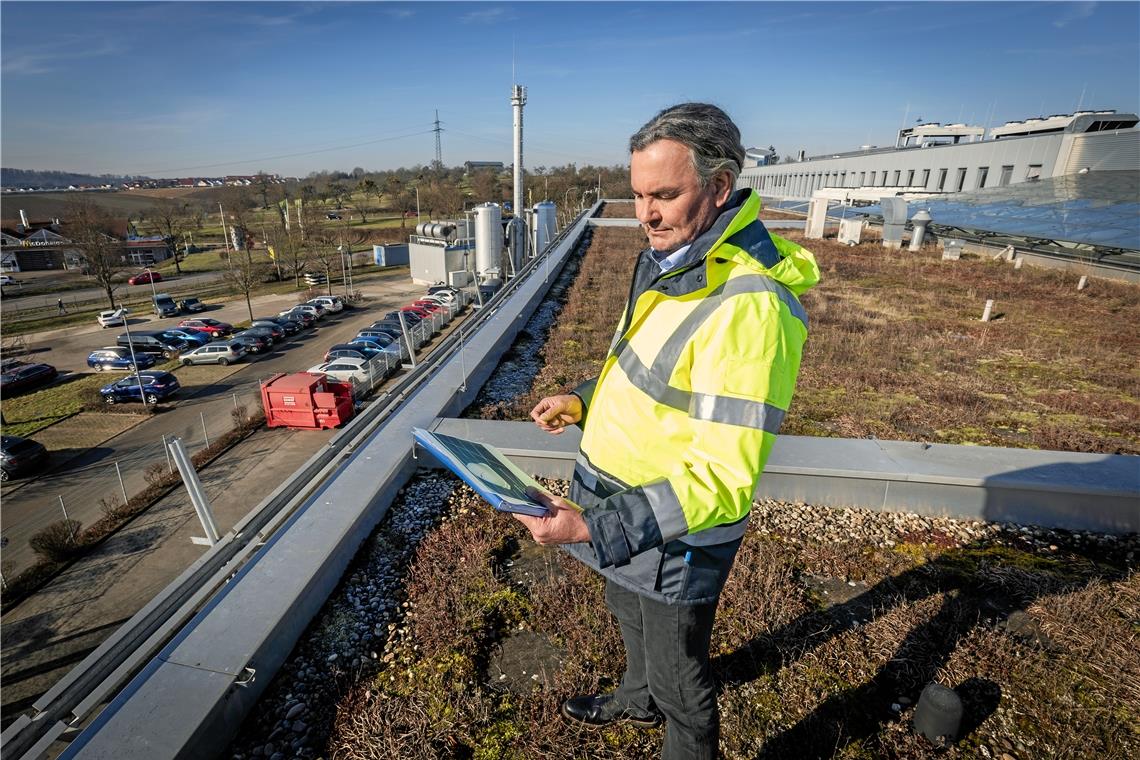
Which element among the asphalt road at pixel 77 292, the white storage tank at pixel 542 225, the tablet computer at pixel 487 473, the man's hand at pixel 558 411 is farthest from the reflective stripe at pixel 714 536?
the asphalt road at pixel 77 292

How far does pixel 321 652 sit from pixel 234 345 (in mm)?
23865

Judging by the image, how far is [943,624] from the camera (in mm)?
2797

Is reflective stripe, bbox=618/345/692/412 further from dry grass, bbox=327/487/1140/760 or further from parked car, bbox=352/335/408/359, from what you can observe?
parked car, bbox=352/335/408/359

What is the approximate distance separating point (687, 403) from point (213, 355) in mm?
25520

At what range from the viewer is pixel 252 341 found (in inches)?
920

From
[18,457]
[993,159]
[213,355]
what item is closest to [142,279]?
[213,355]

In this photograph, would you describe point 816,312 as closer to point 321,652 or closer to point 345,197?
point 321,652

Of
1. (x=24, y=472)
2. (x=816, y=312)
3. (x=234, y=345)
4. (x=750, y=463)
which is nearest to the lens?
(x=750, y=463)

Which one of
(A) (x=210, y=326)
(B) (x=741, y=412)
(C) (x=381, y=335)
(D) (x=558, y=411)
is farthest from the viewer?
(A) (x=210, y=326)

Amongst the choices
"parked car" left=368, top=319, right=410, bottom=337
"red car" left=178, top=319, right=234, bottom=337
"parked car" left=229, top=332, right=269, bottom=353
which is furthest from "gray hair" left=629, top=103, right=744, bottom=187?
"red car" left=178, top=319, right=234, bottom=337

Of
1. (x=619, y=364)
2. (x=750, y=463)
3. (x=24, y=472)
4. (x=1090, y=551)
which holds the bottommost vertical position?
(x=24, y=472)

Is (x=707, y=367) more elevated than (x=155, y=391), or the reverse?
(x=707, y=367)

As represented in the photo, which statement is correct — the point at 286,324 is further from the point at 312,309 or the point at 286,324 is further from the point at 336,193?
the point at 336,193

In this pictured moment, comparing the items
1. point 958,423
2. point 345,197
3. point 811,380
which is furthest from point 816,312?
point 345,197
